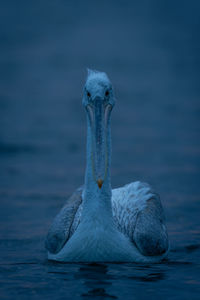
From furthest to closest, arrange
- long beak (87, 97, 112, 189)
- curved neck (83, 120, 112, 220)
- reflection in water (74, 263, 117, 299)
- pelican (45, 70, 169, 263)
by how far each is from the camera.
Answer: curved neck (83, 120, 112, 220)
pelican (45, 70, 169, 263)
long beak (87, 97, 112, 189)
reflection in water (74, 263, 117, 299)

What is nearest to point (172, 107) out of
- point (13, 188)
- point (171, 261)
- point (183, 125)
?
point (183, 125)

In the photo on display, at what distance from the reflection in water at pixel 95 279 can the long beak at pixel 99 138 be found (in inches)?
40.7

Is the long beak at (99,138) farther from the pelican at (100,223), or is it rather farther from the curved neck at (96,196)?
the curved neck at (96,196)

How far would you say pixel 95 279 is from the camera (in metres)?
6.81

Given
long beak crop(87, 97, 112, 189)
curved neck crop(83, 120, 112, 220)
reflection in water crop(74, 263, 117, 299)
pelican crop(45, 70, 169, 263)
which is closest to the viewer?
reflection in water crop(74, 263, 117, 299)

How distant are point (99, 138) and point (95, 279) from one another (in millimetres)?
1497

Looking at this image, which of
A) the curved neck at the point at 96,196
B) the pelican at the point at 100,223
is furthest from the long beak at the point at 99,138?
the curved neck at the point at 96,196

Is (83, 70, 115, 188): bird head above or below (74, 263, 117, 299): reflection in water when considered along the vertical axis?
above

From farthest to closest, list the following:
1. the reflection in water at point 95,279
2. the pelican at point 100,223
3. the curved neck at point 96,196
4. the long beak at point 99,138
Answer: the curved neck at point 96,196, the pelican at point 100,223, the long beak at point 99,138, the reflection in water at point 95,279

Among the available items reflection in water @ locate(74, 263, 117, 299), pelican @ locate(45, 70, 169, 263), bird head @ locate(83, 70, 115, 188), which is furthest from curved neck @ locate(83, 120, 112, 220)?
reflection in water @ locate(74, 263, 117, 299)

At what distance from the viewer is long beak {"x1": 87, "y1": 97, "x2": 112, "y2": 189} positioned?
6812 mm

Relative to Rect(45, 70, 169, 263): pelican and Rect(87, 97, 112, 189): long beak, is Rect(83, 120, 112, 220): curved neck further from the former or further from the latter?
Rect(87, 97, 112, 189): long beak

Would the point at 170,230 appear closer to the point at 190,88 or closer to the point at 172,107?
the point at 172,107

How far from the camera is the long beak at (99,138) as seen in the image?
6812 mm
